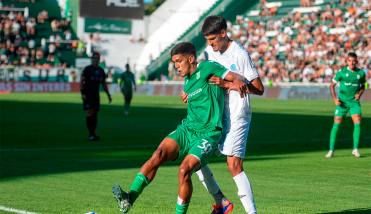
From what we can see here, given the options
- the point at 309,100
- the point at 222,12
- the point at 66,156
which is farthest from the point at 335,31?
the point at 66,156

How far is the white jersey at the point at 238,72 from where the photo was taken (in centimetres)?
Result: 905

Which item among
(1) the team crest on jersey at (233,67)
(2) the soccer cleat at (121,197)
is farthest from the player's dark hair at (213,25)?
(2) the soccer cleat at (121,197)

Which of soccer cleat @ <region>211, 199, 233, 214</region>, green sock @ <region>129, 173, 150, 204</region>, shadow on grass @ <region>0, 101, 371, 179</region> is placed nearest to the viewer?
green sock @ <region>129, 173, 150, 204</region>

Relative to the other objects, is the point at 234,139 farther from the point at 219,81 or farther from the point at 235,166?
the point at 219,81

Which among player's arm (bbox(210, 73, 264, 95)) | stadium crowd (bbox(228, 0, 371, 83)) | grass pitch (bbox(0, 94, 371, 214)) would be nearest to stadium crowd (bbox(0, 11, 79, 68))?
stadium crowd (bbox(228, 0, 371, 83))

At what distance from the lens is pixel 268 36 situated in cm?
6538

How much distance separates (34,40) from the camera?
7081 cm

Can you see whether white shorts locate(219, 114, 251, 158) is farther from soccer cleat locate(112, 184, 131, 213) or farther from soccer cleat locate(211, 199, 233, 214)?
soccer cleat locate(112, 184, 131, 213)

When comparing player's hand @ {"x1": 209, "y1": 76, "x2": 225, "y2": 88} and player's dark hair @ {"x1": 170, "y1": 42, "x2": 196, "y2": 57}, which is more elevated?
player's dark hair @ {"x1": 170, "y1": 42, "x2": 196, "y2": 57}

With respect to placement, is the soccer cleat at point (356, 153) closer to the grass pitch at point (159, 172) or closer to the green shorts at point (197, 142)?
the grass pitch at point (159, 172)

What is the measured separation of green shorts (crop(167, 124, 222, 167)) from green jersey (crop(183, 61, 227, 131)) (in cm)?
6

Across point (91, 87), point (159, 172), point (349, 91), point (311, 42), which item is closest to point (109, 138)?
point (91, 87)

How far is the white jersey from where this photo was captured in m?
9.05

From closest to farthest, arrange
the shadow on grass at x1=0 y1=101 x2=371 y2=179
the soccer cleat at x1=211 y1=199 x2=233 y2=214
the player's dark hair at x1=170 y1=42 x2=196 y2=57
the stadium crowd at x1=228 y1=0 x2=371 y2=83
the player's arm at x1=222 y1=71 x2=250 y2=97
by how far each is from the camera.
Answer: the player's arm at x1=222 y1=71 x2=250 y2=97, the player's dark hair at x1=170 y1=42 x2=196 y2=57, the soccer cleat at x1=211 y1=199 x2=233 y2=214, the shadow on grass at x1=0 y1=101 x2=371 y2=179, the stadium crowd at x1=228 y1=0 x2=371 y2=83
